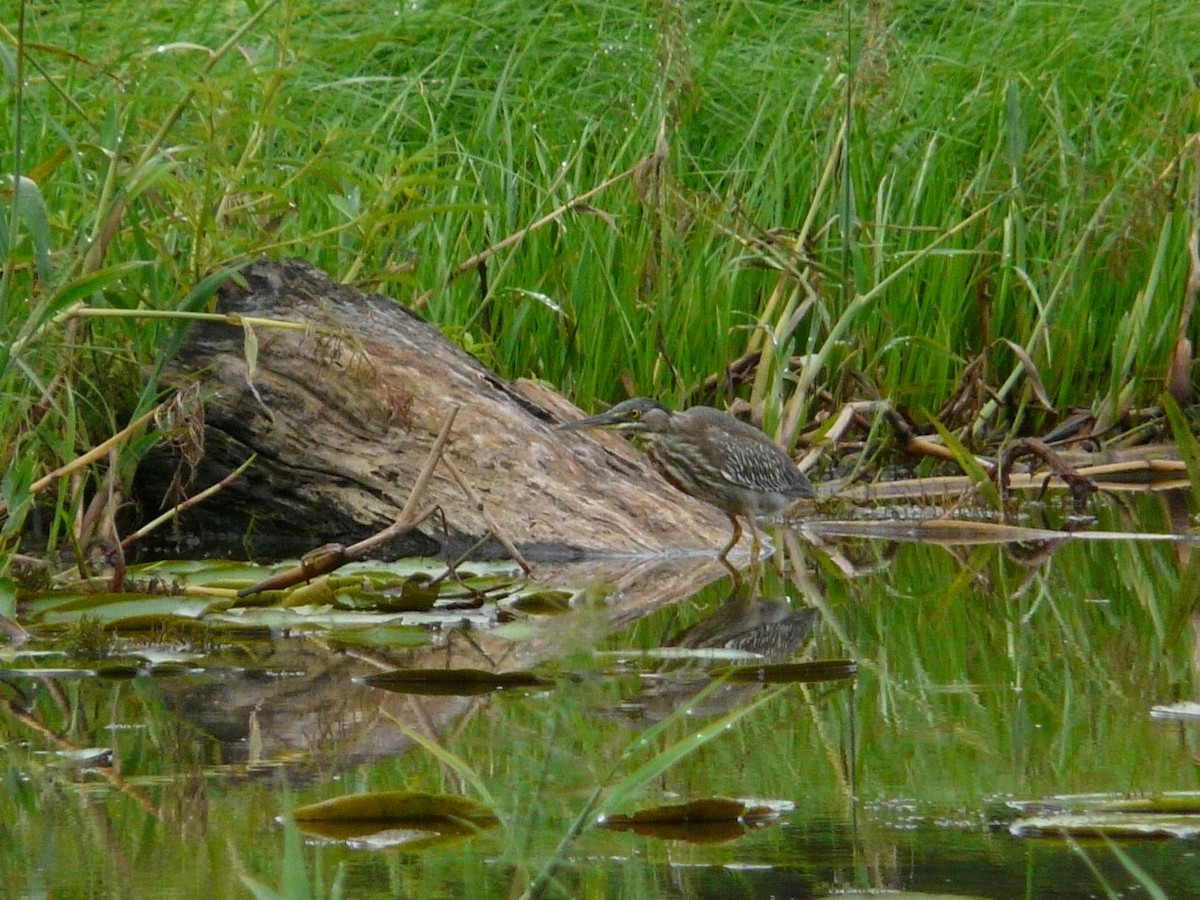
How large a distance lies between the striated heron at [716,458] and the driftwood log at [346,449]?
0.31 meters

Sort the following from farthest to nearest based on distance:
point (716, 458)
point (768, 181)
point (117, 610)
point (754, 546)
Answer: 1. point (768, 181)
2. point (716, 458)
3. point (754, 546)
4. point (117, 610)

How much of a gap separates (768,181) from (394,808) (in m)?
6.44

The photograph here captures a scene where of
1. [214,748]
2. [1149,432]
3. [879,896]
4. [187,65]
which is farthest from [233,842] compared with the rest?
[1149,432]

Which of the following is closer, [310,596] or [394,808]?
[394,808]

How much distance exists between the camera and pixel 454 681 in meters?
3.42

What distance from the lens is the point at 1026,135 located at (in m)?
8.70

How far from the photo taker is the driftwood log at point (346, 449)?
571cm

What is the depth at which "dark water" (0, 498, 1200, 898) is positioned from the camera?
221 cm

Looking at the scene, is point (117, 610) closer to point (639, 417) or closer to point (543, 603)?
point (543, 603)

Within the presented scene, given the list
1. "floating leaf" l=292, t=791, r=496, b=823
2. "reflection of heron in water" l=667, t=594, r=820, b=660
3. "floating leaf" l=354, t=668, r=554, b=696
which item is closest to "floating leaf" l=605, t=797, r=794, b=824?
"floating leaf" l=292, t=791, r=496, b=823

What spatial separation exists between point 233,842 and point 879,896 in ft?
2.54

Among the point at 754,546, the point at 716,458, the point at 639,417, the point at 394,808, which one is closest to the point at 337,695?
the point at 394,808

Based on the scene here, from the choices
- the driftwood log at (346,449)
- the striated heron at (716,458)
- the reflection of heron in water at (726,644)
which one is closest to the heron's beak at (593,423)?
the striated heron at (716,458)

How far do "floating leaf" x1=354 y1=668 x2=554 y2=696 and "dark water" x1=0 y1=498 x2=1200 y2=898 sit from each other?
46 mm
